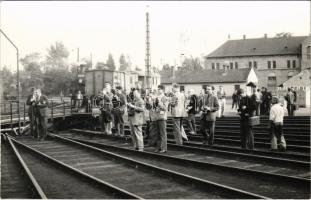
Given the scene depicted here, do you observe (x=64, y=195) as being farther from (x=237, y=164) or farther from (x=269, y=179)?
(x=237, y=164)

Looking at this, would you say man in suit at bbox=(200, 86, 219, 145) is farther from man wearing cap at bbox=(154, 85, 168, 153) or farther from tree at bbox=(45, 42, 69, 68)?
tree at bbox=(45, 42, 69, 68)

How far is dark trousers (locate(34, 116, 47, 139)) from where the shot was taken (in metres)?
16.4

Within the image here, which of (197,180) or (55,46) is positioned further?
(55,46)

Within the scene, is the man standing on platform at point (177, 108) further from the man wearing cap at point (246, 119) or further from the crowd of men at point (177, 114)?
the man wearing cap at point (246, 119)

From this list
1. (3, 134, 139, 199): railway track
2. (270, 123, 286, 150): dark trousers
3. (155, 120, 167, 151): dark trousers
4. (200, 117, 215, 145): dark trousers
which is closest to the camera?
(3, 134, 139, 199): railway track

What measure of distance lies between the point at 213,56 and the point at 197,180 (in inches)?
2940

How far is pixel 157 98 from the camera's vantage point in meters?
12.1

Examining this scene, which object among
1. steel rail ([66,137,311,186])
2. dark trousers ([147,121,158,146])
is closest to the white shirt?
steel rail ([66,137,311,186])

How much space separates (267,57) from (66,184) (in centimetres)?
7211

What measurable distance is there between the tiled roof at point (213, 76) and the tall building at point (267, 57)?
363 inches

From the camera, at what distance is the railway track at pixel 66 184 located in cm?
703

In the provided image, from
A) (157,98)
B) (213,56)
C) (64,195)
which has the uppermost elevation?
(213,56)

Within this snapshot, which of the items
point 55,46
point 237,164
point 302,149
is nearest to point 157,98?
point 237,164

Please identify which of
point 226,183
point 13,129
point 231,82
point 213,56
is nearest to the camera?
point 226,183
